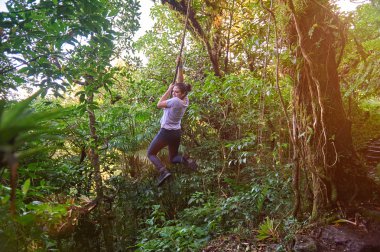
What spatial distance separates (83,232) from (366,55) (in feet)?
18.0

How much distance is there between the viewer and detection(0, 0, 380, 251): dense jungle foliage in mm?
2242

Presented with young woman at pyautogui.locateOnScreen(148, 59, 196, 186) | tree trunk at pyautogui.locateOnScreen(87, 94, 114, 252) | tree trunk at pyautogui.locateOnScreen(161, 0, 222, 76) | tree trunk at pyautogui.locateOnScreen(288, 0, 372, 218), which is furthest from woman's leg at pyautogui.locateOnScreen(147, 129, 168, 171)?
tree trunk at pyautogui.locateOnScreen(161, 0, 222, 76)

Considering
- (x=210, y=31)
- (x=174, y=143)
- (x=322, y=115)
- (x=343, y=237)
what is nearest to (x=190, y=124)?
(x=174, y=143)

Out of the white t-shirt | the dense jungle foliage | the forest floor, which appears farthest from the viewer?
the white t-shirt

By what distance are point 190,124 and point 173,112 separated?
1.81 metres

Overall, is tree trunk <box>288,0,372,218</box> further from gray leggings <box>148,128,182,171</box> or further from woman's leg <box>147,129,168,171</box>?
woman's leg <box>147,129,168,171</box>

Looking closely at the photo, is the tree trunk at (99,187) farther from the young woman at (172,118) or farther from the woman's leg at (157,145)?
the young woman at (172,118)

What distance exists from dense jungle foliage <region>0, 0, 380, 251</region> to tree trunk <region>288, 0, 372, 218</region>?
13 mm

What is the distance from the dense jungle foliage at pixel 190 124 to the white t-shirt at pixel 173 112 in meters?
0.86

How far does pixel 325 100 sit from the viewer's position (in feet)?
9.28

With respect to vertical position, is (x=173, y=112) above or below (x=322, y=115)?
above

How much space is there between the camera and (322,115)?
8.96ft

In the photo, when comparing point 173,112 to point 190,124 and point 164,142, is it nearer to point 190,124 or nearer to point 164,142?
point 164,142

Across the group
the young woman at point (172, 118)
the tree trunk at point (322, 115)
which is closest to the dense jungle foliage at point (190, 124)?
the tree trunk at point (322, 115)
